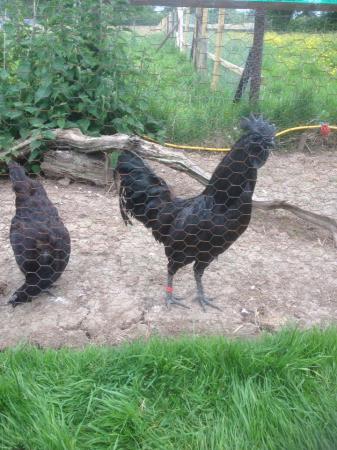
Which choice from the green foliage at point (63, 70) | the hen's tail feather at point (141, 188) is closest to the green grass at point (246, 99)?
the green foliage at point (63, 70)

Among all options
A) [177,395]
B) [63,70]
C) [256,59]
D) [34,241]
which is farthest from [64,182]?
[177,395]

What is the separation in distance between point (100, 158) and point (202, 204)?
5.68 feet

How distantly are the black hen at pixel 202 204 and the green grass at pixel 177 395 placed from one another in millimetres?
597

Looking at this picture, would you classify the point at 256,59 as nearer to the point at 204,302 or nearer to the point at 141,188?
the point at 141,188

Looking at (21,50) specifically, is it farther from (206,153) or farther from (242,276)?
(242,276)

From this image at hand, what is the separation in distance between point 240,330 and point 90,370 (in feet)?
2.99

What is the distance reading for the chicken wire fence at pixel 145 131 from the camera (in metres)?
2.79

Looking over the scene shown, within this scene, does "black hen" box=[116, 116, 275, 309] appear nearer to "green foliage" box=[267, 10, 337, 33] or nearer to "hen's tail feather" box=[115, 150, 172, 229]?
"hen's tail feather" box=[115, 150, 172, 229]

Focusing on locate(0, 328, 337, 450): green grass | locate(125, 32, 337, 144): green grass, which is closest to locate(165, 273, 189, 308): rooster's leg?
locate(0, 328, 337, 450): green grass

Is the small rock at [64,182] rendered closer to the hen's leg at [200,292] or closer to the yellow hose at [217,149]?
the yellow hose at [217,149]

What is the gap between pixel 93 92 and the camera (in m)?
4.23

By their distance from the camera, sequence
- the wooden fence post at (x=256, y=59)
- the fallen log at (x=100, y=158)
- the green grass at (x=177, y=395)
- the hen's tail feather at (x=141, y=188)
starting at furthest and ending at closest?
the wooden fence post at (x=256, y=59) → the fallen log at (x=100, y=158) → the hen's tail feather at (x=141, y=188) → the green grass at (x=177, y=395)

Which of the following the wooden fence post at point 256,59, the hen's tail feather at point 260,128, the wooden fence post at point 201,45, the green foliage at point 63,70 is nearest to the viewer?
the hen's tail feather at point 260,128

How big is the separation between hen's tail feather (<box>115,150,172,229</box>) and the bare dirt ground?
0.51m
